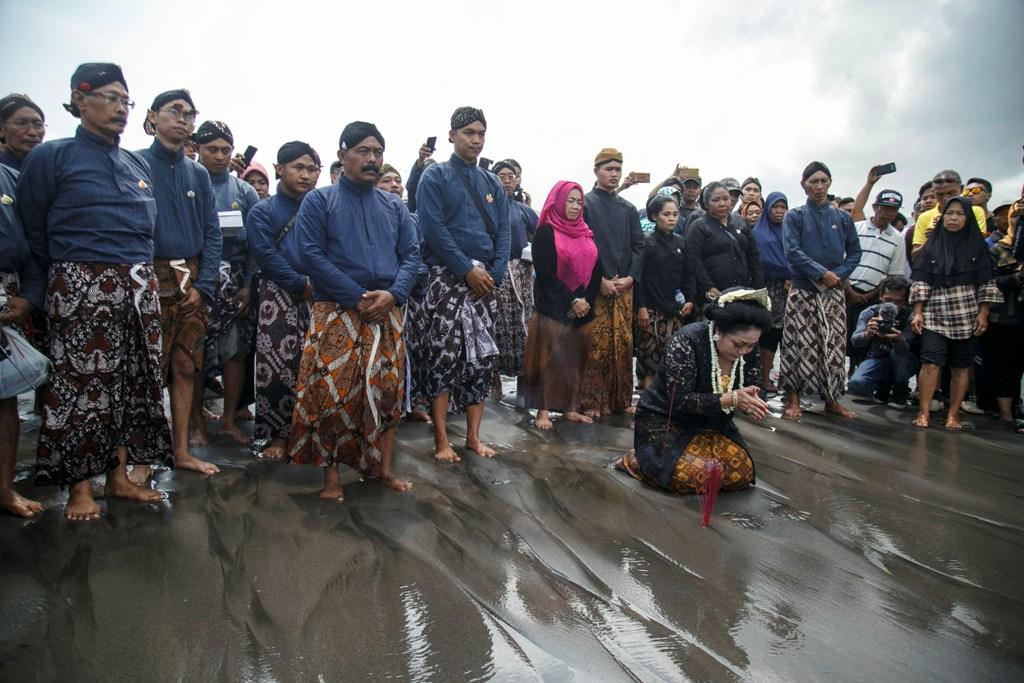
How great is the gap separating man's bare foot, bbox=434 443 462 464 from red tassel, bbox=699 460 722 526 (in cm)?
147

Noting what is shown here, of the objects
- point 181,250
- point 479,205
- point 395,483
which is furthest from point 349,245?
point 395,483

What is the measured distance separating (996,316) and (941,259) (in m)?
0.94

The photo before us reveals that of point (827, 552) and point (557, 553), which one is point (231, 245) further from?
point (827, 552)

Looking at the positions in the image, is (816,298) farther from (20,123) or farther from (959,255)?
(20,123)

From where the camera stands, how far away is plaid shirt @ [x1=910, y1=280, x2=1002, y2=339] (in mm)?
5707

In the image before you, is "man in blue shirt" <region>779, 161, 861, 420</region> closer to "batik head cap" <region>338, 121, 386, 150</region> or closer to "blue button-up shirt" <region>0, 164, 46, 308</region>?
"batik head cap" <region>338, 121, 386, 150</region>

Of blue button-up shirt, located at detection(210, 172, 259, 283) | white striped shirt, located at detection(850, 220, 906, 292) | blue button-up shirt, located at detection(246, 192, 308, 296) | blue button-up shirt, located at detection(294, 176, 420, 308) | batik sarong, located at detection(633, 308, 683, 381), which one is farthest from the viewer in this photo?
white striped shirt, located at detection(850, 220, 906, 292)

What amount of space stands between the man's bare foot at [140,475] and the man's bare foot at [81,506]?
0.39 m

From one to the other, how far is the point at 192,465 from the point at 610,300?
11.3ft

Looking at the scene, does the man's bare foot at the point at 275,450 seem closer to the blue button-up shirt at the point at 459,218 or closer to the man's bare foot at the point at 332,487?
the man's bare foot at the point at 332,487

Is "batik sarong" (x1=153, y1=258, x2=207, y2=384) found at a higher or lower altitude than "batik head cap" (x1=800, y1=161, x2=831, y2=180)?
lower

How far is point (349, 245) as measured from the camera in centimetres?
363

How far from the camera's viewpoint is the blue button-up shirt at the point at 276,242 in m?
4.11

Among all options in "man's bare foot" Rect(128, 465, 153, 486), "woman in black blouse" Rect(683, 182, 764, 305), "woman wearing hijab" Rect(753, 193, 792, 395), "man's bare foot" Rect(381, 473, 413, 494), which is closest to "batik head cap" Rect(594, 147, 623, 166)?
"woman in black blouse" Rect(683, 182, 764, 305)
